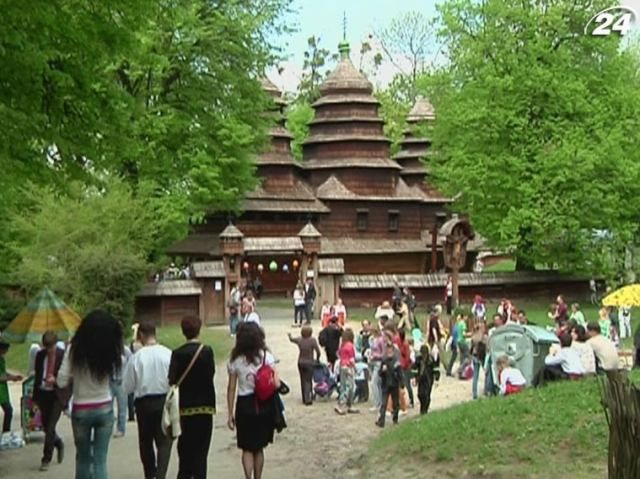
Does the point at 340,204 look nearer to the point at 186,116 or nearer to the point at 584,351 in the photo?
the point at 186,116

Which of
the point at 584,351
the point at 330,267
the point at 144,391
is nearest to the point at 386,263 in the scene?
the point at 330,267

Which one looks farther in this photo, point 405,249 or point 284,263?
point 405,249

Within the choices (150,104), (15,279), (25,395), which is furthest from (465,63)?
(25,395)

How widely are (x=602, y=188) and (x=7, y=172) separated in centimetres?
3015

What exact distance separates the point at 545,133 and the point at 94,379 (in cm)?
3216

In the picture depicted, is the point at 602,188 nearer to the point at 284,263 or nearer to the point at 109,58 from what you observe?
the point at 284,263

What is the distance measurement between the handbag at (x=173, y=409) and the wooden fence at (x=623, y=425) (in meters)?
3.83

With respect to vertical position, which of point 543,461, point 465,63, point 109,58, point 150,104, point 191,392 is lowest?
point 543,461

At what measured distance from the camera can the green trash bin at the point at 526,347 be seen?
1659 cm

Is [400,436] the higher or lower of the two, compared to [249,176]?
lower

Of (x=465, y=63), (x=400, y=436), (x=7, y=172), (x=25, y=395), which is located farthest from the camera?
(x=465, y=63)

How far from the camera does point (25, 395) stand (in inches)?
538

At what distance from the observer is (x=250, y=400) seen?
9.38 meters

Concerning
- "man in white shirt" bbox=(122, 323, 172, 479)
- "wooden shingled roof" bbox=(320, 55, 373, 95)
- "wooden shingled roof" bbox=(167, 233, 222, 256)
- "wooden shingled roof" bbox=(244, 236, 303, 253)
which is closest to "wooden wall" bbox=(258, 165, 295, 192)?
"wooden shingled roof" bbox=(167, 233, 222, 256)
